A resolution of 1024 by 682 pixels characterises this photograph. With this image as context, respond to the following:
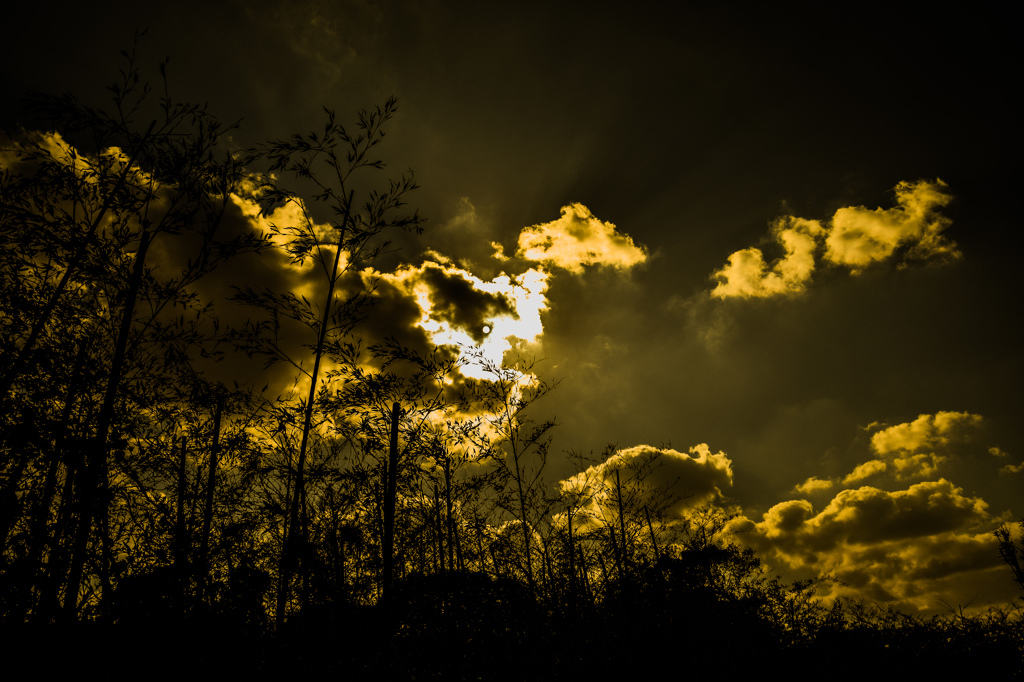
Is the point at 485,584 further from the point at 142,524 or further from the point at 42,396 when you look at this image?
the point at 42,396

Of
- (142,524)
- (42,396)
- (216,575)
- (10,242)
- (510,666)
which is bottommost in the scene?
(510,666)

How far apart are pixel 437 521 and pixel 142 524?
228 inches

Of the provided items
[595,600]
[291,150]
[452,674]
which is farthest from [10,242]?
[595,600]

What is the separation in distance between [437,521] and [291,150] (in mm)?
8515

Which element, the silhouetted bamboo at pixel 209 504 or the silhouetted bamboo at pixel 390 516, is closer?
the silhouetted bamboo at pixel 390 516

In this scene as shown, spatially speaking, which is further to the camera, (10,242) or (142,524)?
(142,524)

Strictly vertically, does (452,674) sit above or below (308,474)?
below

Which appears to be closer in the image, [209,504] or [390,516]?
[390,516]

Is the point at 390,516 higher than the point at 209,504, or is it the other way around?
the point at 209,504

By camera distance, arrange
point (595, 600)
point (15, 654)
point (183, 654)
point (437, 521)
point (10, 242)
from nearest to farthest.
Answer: point (15, 654), point (10, 242), point (183, 654), point (595, 600), point (437, 521)

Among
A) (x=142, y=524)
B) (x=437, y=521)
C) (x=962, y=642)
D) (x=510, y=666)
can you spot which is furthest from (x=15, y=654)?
(x=962, y=642)

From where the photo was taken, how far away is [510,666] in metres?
6.24

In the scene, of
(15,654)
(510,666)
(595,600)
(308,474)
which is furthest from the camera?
(595,600)

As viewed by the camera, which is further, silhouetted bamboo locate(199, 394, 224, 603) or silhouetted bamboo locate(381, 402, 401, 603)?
silhouetted bamboo locate(199, 394, 224, 603)
